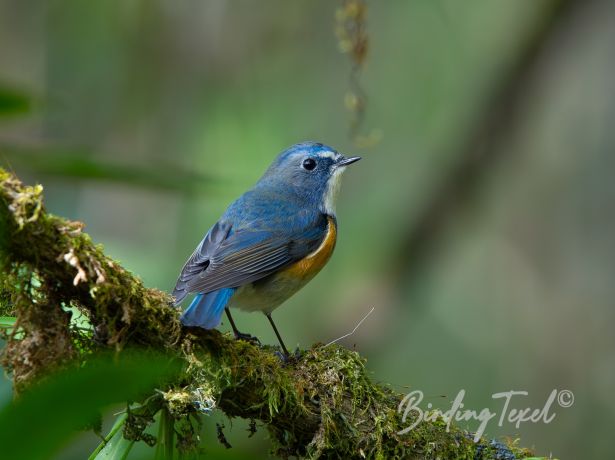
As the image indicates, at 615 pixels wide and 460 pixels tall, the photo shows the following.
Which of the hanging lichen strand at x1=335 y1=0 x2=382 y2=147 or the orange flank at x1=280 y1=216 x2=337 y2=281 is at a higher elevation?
the hanging lichen strand at x1=335 y1=0 x2=382 y2=147

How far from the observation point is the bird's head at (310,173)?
4.86 metres

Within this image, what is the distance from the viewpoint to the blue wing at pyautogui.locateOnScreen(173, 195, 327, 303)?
3526 mm

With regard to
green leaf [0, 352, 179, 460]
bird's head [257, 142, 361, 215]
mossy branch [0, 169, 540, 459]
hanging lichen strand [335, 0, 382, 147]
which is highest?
hanging lichen strand [335, 0, 382, 147]

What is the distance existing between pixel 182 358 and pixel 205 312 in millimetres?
267

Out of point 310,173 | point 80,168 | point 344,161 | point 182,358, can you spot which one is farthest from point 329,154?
point 80,168

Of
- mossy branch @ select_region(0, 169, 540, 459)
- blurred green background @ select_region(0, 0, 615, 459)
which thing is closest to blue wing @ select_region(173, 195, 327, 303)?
mossy branch @ select_region(0, 169, 540, 459)

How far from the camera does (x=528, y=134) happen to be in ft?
21.3

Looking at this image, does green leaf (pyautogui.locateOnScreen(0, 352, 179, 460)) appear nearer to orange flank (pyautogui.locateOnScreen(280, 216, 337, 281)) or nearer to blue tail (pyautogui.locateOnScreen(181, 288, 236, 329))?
blue tail (pyautogui.locateOnScreen(181, 288, 236, 329))

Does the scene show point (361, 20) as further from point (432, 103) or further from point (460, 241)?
point (432, 103)

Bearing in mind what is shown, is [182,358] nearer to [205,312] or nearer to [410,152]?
[205,312]

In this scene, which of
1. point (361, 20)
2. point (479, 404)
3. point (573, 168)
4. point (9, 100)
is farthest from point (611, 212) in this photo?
point (9, 100)

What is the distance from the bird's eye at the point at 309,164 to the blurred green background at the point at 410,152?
1.51 metres

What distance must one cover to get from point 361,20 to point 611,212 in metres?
3.40

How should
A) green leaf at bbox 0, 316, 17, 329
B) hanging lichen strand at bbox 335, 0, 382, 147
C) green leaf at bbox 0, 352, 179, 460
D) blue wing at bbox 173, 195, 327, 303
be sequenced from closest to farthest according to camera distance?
green leaf at bbox 0, 352, 179, 460, green leaf at bbox 0, 316, 17, 329, blue wing at bbox 173, 195, 327, 303, hanging lichen strand at bbox 335, 0, 382, 147
